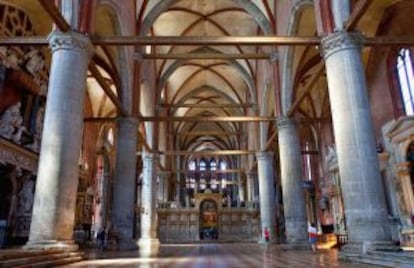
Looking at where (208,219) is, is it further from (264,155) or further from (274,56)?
(274,56)

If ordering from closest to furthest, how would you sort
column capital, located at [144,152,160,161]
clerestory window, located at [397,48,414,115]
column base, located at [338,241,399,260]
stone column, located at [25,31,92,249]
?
1. column base, located at [338,241,399,260]
2. stone column, located at [25,31,92,249]
3. clerestory window, located at [397,48,414,115]
4. column capital, located at [144,152,160,161]

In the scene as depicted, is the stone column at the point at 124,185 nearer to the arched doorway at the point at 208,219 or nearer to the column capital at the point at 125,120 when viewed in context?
the column capital at the point at 125,120

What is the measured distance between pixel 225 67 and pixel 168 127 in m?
8.28

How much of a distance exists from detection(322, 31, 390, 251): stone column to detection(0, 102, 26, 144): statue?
1352 cm

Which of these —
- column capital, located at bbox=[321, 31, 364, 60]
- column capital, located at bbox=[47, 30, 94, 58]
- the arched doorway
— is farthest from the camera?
the arched doorway

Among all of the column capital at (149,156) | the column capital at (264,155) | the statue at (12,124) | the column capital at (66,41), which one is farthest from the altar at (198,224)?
the column capital at (66,41)

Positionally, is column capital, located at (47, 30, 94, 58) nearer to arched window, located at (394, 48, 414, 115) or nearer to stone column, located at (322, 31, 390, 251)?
stone column, located at (322, 31, 390, 251)

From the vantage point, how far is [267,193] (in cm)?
2248

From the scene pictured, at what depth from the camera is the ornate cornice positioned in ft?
47.4

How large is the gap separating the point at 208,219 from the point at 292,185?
68.3ft

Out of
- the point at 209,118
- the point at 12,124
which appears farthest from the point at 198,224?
the point at 12,124

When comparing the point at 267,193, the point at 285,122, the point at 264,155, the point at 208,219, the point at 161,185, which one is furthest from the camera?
the point at 208,219

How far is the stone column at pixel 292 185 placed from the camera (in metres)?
14.7

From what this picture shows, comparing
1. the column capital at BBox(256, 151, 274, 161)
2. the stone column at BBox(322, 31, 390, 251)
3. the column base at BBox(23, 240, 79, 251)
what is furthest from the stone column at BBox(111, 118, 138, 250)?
the column capital at BBox(256, 151, 274, 161)
